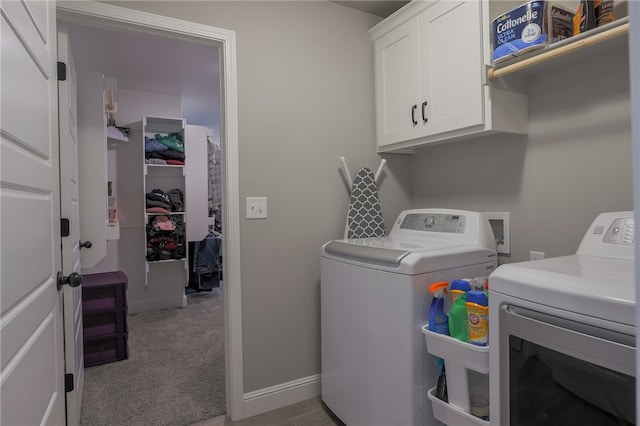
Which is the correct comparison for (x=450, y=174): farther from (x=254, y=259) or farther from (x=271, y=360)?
(x=271, y=360)

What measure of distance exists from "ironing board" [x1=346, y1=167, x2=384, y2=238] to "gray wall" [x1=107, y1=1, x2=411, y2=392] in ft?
0.33

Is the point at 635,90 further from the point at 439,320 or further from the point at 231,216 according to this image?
the point at 231,216

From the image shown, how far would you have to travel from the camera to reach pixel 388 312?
4.77ft

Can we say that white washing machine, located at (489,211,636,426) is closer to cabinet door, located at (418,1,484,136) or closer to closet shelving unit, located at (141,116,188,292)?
cabinet door, located at (418,1,484,136)

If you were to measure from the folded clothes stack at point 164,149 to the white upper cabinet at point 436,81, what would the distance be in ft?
8.32

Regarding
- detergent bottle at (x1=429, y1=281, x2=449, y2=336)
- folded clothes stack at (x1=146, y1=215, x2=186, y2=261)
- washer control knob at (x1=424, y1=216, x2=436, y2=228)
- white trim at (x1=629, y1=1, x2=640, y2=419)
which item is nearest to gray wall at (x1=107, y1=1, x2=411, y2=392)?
washer control knob at (x1=424, y1=216, x2=436, y2=228)

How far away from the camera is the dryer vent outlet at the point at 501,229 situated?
1.83 metres

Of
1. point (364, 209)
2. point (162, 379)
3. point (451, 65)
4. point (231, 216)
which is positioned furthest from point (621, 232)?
point (162, 379)

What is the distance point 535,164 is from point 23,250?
2004 mm

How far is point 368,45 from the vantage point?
7.50 feet

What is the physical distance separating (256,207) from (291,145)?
0.42 m

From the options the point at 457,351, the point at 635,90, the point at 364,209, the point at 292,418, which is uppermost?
the point at 635,90

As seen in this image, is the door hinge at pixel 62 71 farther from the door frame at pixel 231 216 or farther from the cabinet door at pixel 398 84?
the cabinet door at pixel 398 84

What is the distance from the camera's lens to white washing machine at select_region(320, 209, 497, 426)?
1377mm
